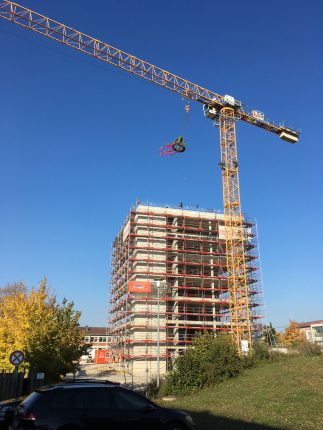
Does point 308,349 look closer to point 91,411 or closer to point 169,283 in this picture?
point 91,411

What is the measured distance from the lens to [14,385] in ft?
60.8

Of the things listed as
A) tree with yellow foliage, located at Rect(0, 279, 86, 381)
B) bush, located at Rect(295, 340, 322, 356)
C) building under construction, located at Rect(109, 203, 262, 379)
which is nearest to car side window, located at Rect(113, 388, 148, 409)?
tree with yellow foliage, located at Rect(0, 279, 86, 381)

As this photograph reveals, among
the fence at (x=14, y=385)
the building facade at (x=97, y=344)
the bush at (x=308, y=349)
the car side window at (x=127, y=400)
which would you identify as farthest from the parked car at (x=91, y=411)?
the building facade at (x=97, y=344)

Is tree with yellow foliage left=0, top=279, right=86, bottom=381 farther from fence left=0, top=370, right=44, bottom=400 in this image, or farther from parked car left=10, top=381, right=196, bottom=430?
parked car left=10, top=381, right=196, bottom=430

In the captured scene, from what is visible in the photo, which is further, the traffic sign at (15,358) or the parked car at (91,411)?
the traffic sign at (15,358)

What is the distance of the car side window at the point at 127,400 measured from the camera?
898cm

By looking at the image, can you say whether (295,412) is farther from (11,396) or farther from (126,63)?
(126,63)

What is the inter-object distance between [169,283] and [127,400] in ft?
171

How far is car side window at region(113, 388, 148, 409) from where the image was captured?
898 cm

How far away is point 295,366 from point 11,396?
1624 cm

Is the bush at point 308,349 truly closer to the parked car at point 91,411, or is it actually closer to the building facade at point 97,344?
the parked car at point 91,411

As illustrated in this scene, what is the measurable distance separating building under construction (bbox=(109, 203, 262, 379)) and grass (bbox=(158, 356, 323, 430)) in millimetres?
32193

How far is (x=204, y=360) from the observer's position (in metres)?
26.7

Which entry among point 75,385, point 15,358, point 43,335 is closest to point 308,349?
point 43,335
